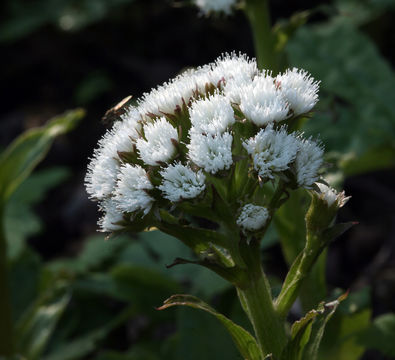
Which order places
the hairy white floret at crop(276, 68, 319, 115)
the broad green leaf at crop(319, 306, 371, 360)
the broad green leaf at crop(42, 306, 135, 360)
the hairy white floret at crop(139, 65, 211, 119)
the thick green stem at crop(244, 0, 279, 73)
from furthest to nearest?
1. the broad green leaf at crop(42, 306, 135, 360)
2. the thick green stem at crop(244, 0, 279, 73)
3. the broad green leaf at crop(319, 306, 371, 360)
4. the hairy white floret at crop(139, 65, 211, 119)
5. the hairy white floret at crop(276, 68, 319, 115)

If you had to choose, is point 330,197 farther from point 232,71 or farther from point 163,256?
point 163,256

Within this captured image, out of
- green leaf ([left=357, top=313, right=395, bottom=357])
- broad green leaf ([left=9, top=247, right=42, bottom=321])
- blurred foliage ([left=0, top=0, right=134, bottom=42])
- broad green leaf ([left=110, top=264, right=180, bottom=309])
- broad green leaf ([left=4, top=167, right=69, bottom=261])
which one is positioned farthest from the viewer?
blurred foliage ([left=0, top=0, right=134, bottom=42])

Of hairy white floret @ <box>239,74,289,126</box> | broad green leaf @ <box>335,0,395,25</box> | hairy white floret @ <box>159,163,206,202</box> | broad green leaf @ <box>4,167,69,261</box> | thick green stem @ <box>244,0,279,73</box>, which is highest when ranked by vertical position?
broad green leaf @ <box>335,0,395,25</box>

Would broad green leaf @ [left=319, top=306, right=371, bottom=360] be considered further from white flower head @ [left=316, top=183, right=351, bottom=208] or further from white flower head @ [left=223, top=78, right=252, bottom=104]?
white flower head @ [left=223, top=78, right=252, bottom=104]

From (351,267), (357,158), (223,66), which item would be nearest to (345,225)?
(223,66)

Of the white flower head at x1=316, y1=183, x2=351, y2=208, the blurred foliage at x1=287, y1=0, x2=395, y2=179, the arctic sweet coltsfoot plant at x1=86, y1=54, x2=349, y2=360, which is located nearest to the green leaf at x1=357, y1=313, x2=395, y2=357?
the arctic sweet coltsfoot plant at x1=86, y1=54, x2=349, y2=360

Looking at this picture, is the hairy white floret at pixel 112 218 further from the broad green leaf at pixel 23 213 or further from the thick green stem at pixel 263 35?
the broad green leaf at pixel 23 213

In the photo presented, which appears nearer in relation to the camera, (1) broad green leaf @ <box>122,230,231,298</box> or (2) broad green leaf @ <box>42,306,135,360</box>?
(2) broad green leaf @ <box>42,306,135,360</box>

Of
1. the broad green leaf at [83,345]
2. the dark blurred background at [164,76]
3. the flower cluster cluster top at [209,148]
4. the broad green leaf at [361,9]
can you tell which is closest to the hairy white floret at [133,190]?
the flower cluster cluster top at [209,148]
